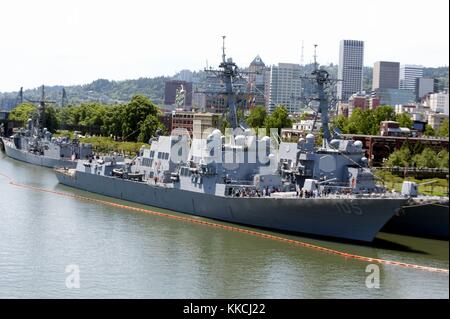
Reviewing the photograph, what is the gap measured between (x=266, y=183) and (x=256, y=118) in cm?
3908

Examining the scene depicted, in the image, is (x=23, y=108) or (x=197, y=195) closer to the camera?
(x=197, y=195)

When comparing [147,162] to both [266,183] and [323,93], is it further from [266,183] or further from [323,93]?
[323,93]

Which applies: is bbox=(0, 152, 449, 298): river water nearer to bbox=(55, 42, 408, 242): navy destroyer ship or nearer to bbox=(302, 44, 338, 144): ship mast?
bbox=(55, 42, 408, 242): navy destroyer ship

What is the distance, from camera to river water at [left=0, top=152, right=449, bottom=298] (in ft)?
55.8

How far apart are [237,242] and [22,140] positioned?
41.8 metres

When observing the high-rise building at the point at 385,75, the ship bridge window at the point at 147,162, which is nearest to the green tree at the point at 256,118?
the ship bridge window at the point at 147,162

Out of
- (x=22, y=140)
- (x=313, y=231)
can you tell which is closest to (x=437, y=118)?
(x=22, y=140)

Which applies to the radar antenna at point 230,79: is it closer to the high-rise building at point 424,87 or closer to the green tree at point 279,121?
the green tree at point 279,121

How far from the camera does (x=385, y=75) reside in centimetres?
17325

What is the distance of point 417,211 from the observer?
23.8 m

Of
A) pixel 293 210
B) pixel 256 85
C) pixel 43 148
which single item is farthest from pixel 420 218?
pixel 256 85

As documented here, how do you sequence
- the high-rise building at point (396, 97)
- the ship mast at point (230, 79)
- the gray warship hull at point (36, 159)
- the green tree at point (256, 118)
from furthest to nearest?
1. the high-rise building at point (396, 97)
2. the green tree at point (256, 118)
3. the gray warship hull at point (36, 159)
4. the ship mast at point (230, 79)

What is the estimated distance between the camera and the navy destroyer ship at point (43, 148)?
164ft
